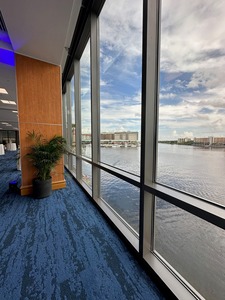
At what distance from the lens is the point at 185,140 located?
1.50 meters

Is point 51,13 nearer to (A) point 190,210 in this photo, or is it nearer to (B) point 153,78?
(B) point 153,78

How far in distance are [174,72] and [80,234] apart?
95.4 inches

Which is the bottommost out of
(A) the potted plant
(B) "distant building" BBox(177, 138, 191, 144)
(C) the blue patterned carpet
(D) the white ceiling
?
(C) the blue patterned carpet

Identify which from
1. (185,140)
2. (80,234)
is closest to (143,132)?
(185,140)

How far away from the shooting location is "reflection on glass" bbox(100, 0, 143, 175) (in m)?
→ 2.11

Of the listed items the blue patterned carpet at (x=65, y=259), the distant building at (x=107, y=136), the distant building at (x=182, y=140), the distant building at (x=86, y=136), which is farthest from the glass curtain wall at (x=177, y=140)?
the distant building at (x=86, y=136)

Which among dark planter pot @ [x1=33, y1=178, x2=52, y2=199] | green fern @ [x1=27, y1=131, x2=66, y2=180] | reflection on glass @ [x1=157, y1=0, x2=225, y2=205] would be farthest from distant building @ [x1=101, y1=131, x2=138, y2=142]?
dark planter pot @ [x1=33, y1=178, x2=52, y2=199]

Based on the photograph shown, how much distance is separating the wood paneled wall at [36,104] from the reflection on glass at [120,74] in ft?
5.64

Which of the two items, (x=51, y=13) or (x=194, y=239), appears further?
(x=51, y=13)

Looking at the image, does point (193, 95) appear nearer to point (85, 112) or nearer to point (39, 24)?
point (39, 24)

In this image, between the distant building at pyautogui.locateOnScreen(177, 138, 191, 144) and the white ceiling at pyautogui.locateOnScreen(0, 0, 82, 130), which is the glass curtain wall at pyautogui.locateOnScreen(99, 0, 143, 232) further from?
the white ceiling at pyautogui.locateOnScreen(0, 0, 82, 130)

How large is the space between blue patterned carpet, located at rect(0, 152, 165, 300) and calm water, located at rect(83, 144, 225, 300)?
38 cm

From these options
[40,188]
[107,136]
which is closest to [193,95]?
[107,136]

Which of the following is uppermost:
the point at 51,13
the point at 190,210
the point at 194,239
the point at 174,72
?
the point at 51,13
